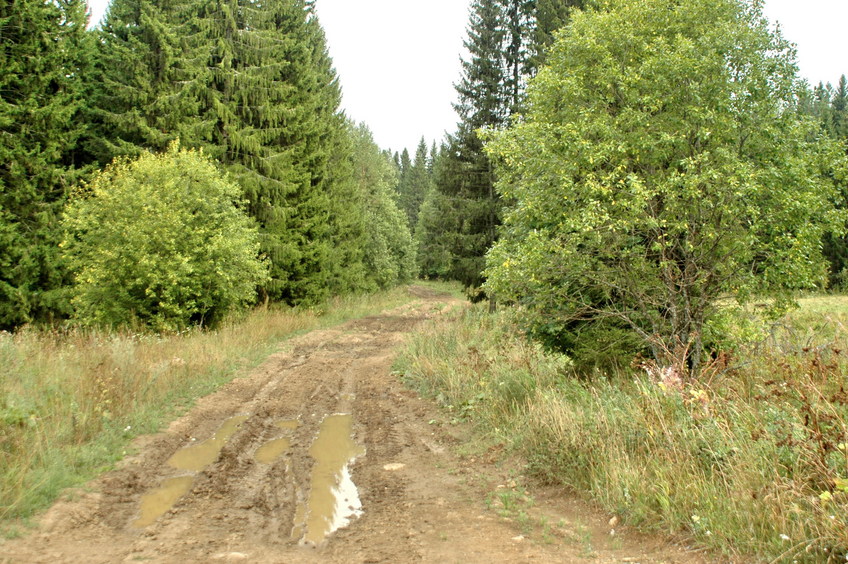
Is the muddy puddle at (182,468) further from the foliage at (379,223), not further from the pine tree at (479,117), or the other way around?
the foliage at (379,223)

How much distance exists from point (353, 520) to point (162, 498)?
2076 millimetres

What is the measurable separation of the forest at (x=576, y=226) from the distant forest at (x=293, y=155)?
0.24ft

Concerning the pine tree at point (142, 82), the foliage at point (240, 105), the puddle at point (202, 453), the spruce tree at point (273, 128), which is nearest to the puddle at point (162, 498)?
the puddle at point (202, 453)

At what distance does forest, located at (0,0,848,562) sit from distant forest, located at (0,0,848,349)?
72mm

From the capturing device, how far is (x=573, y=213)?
761cm

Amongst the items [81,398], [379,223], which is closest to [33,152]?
[81,398]

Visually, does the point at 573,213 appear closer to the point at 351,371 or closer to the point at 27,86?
the point at 351,371

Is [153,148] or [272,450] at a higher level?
[153,148]

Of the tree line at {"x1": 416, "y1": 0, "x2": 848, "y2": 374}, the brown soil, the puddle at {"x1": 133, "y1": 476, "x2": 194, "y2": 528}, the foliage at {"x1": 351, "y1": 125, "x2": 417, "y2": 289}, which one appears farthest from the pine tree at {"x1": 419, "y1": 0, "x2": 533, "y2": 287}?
the puddle at {"x1": 133, "y1": 476, "x2": 194, "y2": 528}

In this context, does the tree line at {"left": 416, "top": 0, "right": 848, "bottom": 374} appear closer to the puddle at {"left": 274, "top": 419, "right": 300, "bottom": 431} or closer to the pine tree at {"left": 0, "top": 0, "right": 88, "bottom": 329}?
the puddle at {"left": 274, "top": 419, "right": 300, "bottom": 431}

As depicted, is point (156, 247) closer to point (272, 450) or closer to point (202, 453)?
point (202, 453)

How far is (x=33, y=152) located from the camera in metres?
16.9

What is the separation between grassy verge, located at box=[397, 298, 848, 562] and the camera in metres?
3.94

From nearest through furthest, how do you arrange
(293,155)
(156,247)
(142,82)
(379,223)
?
(156,247), (142,82), (293,155), (379,223)
